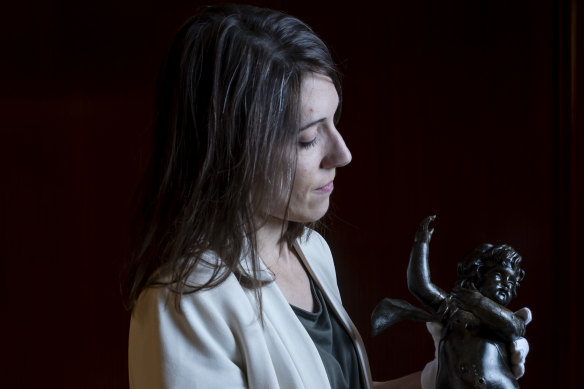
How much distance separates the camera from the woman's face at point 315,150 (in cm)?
84

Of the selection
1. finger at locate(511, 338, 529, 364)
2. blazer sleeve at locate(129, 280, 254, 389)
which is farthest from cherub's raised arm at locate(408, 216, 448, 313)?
blazer sleeve at locate(129, 280, 254, 389)

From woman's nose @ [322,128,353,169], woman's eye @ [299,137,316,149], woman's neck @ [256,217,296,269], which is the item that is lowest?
woman's neck @ [256,217,296,269]

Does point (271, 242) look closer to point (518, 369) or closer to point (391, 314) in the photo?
point (391, 314)

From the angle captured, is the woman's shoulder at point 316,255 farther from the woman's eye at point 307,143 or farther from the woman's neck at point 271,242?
the woman's eye at point 307,143

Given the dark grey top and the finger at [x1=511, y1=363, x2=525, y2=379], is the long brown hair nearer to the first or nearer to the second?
the dark grey top

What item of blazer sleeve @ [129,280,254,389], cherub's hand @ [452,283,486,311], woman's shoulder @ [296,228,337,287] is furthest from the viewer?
woman's shoulder @ [296,228,337,287]

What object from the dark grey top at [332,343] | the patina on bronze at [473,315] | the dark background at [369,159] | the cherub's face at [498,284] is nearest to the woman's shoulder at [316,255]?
the dark grey top at [332,343]

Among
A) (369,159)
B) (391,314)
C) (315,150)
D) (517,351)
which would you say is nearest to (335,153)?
(315,150)

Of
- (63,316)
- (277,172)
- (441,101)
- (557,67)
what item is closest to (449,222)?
(441,101)

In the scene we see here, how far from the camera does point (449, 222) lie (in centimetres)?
165

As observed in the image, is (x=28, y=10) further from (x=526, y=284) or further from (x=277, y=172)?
(x=526, y=284)

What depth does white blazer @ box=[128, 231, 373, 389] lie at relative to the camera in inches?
30.9

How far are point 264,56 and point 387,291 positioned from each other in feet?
3.38

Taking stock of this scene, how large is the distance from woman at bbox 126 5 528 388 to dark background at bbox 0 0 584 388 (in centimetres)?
81
